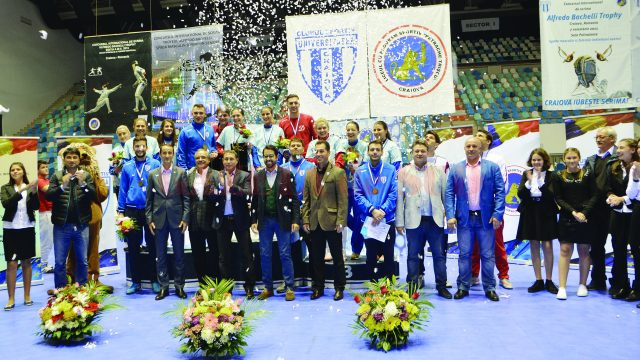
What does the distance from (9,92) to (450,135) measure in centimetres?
1441

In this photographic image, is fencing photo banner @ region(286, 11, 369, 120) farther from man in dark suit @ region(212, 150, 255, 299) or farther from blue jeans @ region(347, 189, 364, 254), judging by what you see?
man in dark suit @ region(212, 150, 255, 299)

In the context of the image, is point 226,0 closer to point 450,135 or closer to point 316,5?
point 316,5

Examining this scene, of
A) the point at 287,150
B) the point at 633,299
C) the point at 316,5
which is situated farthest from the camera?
the point at 316,5

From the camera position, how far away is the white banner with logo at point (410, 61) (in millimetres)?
7801

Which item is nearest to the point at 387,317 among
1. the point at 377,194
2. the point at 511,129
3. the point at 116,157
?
the point at 377,194

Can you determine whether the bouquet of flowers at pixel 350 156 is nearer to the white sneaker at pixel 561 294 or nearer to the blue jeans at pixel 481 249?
the blue jeans at pixel 481 249

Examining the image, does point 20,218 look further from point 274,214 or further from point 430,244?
point 430,244

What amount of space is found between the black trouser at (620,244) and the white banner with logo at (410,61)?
2987 millimetres

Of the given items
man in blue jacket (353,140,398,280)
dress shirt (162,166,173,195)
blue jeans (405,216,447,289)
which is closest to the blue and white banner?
blue jeans (405,216,447,289)

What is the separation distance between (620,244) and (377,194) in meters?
2.50

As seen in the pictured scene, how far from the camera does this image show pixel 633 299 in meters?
5.26

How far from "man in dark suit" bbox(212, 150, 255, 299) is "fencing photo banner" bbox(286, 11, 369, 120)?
2447mm

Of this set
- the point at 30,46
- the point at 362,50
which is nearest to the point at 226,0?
the point at 30,46

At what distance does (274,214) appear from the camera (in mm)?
5742
